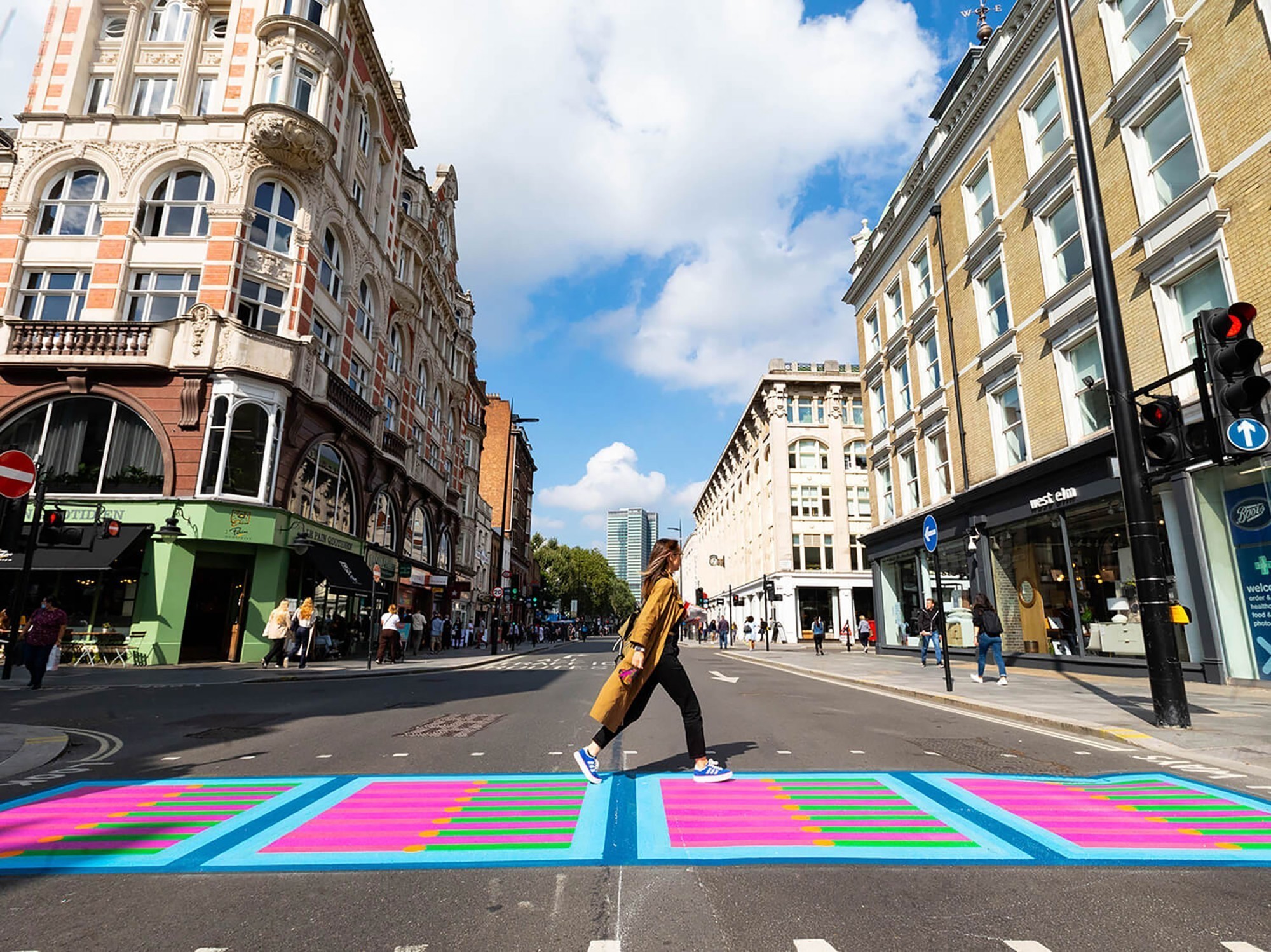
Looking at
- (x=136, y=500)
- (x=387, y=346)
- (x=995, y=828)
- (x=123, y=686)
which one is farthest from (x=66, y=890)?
(x=387, y=346)

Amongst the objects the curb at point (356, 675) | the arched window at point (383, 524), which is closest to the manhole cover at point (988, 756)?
the curb at point (356, 675)

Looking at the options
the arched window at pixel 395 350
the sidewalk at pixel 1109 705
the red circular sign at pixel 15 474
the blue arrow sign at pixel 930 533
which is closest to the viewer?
the sidewalk at pixel 1109 705

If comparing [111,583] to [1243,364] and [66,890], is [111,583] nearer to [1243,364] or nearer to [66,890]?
[66,890]

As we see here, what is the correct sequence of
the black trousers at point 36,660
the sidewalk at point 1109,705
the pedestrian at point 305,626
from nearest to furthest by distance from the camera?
the sidewalk at point 1109,705 < the black trousers at point 36,660 < the pedestrian at point 305,626

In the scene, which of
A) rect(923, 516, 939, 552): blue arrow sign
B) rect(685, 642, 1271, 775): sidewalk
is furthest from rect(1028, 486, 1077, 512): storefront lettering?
rect(923, 516, 939, 552): blue arrow sign

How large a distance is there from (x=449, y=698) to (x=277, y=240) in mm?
18128

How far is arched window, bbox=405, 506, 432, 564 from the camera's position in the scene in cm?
3212

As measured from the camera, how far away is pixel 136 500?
18.3 metres

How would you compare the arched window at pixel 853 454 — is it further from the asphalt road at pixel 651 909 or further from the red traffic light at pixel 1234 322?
the asphalt road at pixel 651 909

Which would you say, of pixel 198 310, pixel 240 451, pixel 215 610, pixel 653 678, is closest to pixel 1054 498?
pixel 653 678

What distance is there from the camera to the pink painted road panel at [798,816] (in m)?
3.71

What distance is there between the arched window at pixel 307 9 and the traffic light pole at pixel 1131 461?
81.7 ft

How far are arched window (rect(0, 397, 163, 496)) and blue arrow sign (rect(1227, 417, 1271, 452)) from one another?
2322 centimetres

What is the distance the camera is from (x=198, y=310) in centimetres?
1939
